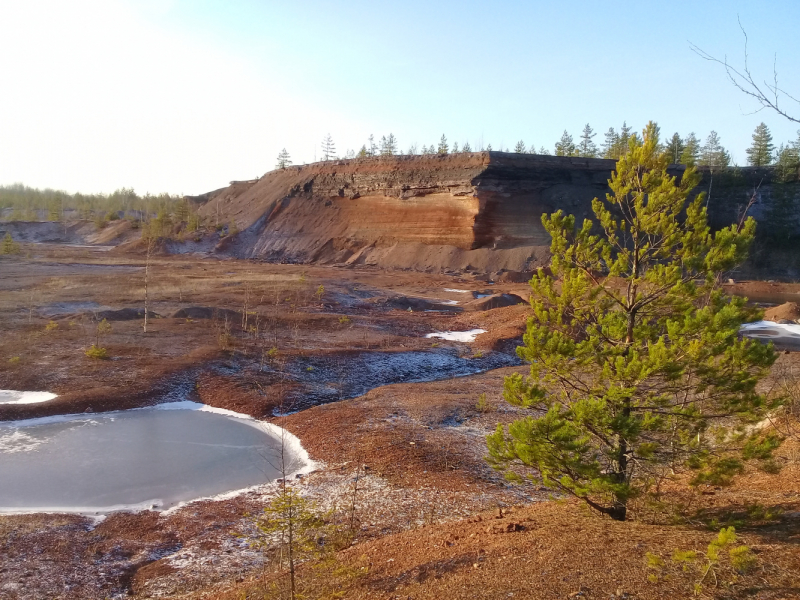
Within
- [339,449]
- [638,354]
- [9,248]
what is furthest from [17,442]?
[9,248]

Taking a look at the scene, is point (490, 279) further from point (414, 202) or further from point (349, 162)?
point (349, 162)

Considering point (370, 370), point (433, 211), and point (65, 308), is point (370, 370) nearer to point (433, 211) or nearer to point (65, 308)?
point (65, 308)

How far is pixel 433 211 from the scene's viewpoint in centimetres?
4700

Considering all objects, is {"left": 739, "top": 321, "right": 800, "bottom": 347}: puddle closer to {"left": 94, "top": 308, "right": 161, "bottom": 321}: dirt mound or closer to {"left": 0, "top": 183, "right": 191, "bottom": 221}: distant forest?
{"left": 94, "top": 308, "right": 161, "bottom": 321}: dirt mound

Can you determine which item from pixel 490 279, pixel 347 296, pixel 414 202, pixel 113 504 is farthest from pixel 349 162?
pixel 113 504

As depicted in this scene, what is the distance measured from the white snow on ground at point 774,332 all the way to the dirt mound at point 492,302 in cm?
1000

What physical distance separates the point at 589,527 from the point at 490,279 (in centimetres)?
3560

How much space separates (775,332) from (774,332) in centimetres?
4

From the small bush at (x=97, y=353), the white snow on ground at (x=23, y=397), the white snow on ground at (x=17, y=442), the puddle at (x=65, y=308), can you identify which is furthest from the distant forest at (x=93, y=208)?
the white snow on ground at (x=17, y=442)

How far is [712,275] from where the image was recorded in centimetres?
569

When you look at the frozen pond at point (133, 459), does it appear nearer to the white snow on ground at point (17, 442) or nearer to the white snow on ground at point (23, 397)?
the white snow on ground at point (17, 442)

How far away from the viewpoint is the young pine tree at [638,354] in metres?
5.45

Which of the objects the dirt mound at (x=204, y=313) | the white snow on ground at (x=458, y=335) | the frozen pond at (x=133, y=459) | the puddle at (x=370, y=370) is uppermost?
the dirt mound at (x=204, y=313)

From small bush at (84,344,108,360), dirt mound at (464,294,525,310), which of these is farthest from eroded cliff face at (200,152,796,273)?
small bush at (84,344,108,360)
